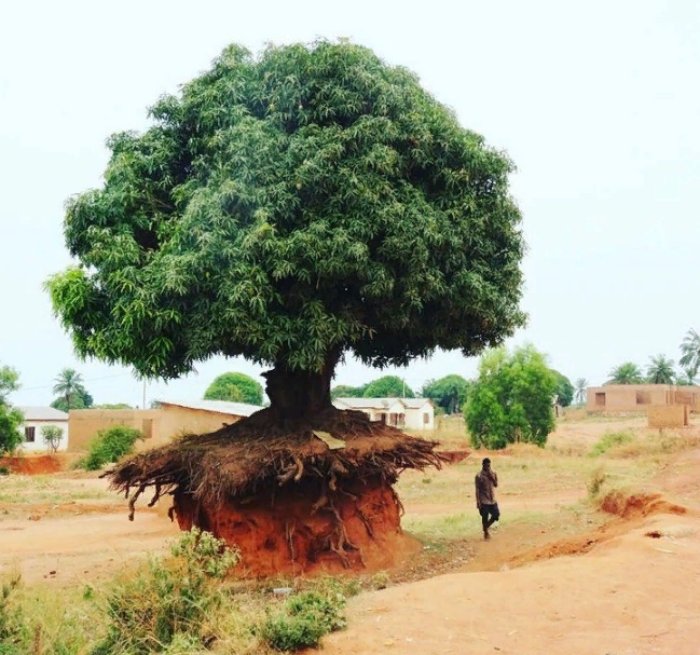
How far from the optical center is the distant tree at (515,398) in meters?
45.9

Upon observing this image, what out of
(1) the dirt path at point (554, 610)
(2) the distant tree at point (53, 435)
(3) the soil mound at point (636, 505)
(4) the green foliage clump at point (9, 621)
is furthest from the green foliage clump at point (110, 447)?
(1) the dirt path at point (554, 610)

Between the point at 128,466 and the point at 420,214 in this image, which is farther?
the point at 128,466

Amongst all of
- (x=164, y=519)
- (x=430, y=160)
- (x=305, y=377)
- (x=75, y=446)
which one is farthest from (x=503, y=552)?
(x=75, y=446)

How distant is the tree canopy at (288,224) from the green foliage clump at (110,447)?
28824mm

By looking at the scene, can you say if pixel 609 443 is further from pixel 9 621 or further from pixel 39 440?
pixel 39 440

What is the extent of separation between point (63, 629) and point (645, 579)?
6145mm

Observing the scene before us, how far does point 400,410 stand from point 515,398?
857 inches

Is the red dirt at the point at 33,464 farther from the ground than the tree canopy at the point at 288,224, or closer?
closer

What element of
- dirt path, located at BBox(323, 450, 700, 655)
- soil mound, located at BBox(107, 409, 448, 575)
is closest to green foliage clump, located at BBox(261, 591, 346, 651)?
dirt path, located at BBox(323, 450, 700, 655)

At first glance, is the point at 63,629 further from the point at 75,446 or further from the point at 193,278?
the point at 75,446

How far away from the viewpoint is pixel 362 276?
12.7 metres

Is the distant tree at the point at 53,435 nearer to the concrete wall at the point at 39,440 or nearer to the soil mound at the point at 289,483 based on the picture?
the concrete wall at the point at 39,440

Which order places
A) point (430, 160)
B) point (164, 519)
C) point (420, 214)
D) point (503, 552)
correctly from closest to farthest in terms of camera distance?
point (420, 214) → point (430, 160) → point (503, 552) → point (164, 519)

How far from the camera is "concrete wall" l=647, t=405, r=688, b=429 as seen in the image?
4731 centimetres
